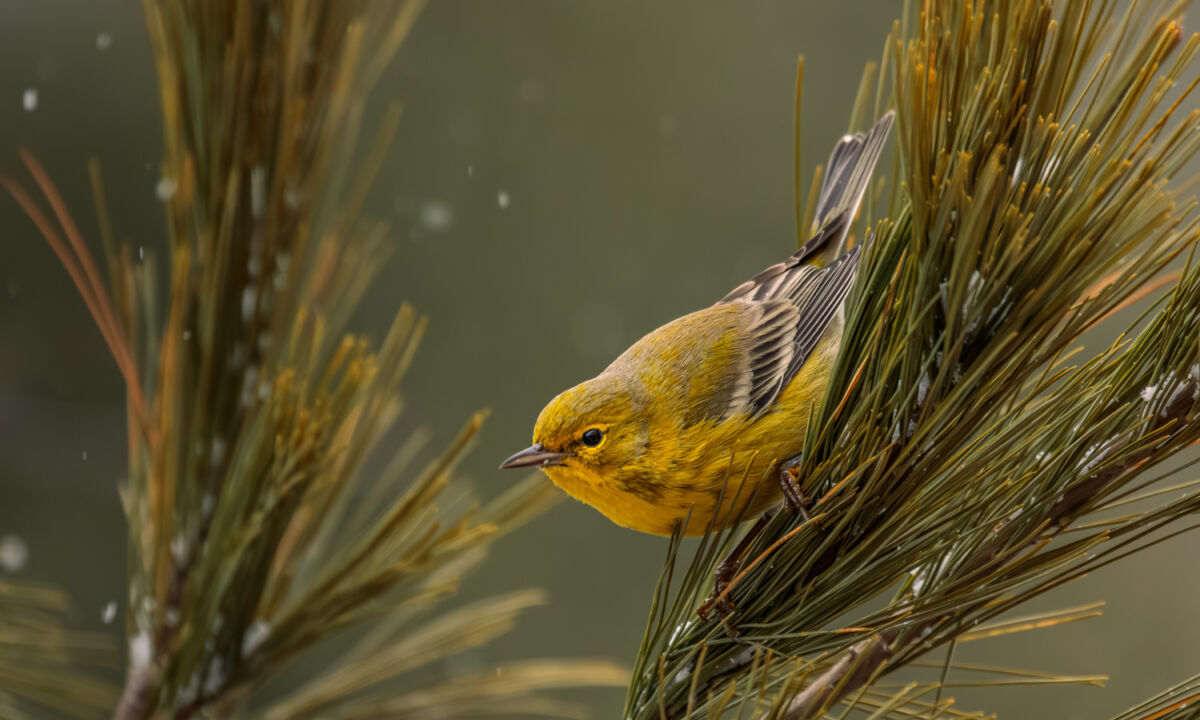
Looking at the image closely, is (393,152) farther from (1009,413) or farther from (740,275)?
(1009,413)

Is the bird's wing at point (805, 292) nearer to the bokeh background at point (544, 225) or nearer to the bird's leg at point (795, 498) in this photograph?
the bird's leg at point (795, 498)

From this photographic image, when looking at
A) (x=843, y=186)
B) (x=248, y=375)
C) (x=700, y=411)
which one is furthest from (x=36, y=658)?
(x=843, y=186)

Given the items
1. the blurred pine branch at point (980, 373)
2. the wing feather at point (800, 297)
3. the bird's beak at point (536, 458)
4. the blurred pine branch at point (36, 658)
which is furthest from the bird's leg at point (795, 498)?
the blurred pine branch at point (36, 658)

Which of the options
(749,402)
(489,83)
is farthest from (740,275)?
(749,402)

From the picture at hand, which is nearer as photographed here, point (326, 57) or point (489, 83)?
point (326, 57)

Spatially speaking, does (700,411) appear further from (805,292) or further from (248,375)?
(248,375)

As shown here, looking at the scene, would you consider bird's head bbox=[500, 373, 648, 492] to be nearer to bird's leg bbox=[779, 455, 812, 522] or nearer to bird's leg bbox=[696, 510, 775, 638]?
bird's leg bbox=[696, 510, 775, 638]
